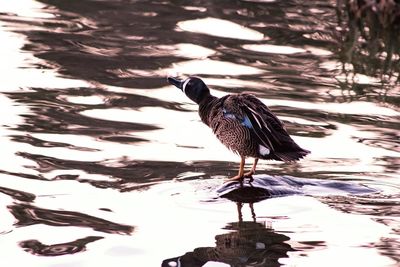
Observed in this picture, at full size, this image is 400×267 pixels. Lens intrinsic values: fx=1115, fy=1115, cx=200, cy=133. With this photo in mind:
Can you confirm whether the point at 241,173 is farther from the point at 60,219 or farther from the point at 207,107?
the point at 60,219

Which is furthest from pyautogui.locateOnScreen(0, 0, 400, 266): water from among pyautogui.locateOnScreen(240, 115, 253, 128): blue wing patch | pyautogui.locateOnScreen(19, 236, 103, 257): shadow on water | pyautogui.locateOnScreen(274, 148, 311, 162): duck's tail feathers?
pyautogui.locateOnScreen(240, 115, 253, 128): blue wing patch

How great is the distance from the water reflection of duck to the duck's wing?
57 centimetres

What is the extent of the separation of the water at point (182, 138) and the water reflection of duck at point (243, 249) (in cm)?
1

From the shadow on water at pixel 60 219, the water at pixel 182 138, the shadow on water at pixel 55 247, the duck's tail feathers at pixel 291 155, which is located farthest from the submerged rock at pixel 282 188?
the shadow on water at pixel 55 247

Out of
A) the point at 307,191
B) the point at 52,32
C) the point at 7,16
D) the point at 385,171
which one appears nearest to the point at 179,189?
the point at 307,191

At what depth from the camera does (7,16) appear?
13.2 metres

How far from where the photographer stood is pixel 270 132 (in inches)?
297

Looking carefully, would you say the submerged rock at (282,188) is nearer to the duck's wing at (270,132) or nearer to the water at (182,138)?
the water at (182,138)

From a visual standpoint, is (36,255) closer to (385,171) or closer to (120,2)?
(385,171)

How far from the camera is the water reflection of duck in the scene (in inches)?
254

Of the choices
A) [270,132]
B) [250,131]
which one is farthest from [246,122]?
[270,132]

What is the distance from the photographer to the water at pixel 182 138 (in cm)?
682

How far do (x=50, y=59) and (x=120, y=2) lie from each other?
276 cm

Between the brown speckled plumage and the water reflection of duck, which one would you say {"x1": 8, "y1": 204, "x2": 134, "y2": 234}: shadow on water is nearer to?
the water reflection of duck
